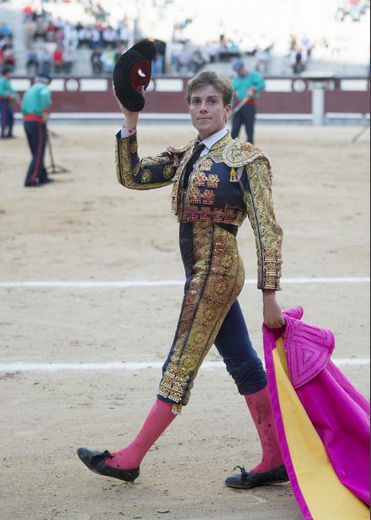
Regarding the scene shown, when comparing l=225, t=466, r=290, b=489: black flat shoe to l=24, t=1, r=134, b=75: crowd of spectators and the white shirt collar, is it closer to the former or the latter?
the white shirt collar

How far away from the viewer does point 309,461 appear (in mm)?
2777

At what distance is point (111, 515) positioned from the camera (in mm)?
2783

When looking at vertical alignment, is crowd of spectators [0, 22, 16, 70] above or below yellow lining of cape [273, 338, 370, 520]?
above

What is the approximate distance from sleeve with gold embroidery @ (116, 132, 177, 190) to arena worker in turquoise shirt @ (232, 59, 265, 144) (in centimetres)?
960

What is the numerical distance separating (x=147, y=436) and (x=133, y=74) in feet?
4.15

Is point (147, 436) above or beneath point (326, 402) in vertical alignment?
beneath

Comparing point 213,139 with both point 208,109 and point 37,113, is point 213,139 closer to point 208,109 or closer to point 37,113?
point 208,109

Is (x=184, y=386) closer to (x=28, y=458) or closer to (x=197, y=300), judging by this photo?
(x=197, y=300)

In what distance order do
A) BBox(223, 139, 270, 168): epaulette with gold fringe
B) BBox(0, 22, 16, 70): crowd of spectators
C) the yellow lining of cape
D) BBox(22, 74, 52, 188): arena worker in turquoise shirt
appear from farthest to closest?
BBox(0, 22, 16, 70): crowd of spectators < BBox(22, 74, 52, 188): arena worker in turquoise shirt < BBox(223, 139, 270, 168): epaulette with gold fringe < the yellow lining of cape

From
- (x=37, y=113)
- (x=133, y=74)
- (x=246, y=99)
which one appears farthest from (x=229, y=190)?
(x=246, y=99)

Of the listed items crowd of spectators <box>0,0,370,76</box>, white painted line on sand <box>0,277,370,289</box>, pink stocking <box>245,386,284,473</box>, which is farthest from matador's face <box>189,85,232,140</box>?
crowd of spectators <box>0,0,370,76</box>

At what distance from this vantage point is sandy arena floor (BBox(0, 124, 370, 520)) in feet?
9.83

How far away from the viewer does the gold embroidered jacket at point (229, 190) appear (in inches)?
108

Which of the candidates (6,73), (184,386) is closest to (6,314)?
(184,386)
